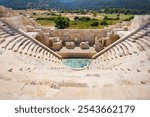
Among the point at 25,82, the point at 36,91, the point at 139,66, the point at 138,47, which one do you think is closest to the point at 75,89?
the point at 36,91

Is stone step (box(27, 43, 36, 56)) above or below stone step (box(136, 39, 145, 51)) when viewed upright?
below

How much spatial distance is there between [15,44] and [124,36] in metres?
8.32

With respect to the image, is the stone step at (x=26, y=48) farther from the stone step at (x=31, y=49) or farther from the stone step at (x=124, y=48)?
the stone step at (x=124, y=48)

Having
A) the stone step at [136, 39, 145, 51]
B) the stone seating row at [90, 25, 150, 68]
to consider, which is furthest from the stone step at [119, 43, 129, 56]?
the stone step at [136, 39, 145, 51]

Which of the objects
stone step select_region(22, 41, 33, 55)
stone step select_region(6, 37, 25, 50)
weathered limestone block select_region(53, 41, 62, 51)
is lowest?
weathered limestone block select_region(53, 41, 62, 51)

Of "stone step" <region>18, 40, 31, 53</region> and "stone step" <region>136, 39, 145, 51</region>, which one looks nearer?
"stone step" <region>136, 39, 145, 51</region>

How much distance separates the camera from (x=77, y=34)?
2539 centimetres

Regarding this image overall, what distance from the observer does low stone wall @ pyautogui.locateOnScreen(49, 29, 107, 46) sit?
25.4 meters

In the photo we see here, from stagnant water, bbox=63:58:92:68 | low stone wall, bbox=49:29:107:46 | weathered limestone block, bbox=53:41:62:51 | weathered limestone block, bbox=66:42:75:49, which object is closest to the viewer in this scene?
stagnant water, bbox=63:58:92:68

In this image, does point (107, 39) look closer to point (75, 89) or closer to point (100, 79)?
point (100, 79)

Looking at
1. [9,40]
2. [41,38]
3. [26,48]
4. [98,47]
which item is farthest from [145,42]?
[41,38]

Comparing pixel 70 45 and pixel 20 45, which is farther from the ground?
pixel 20 45

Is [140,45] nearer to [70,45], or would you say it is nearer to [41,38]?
[70,45]

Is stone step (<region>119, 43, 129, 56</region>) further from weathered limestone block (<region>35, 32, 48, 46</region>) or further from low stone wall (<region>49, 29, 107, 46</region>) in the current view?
weathered limestone block (<region>35, 32, 48, 46</region>)
